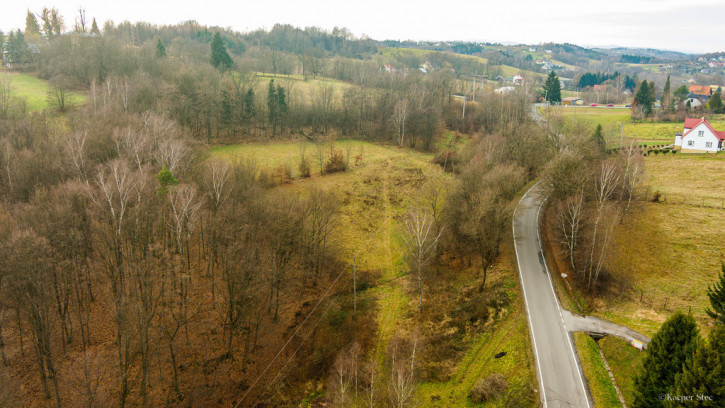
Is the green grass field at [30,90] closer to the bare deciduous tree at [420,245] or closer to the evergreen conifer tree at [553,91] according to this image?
the bare deciduous tree at [420,245]

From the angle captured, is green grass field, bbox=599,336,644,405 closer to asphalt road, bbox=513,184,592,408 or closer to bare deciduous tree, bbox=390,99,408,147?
asphalt road, bbox=513,184,592,408

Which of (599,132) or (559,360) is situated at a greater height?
(599,132)

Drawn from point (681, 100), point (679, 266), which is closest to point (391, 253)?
point (679, 266)

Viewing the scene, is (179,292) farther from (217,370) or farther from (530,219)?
(530,219)

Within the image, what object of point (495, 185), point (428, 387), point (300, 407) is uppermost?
point (495, 185)

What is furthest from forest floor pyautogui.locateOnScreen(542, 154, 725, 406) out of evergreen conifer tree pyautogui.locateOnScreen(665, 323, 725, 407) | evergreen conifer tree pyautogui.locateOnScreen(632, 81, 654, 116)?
evergreen conifer tree pyautogui.locateOnScreen(632, 81, 654, 116)

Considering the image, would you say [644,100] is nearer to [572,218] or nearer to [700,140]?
[700,140]
